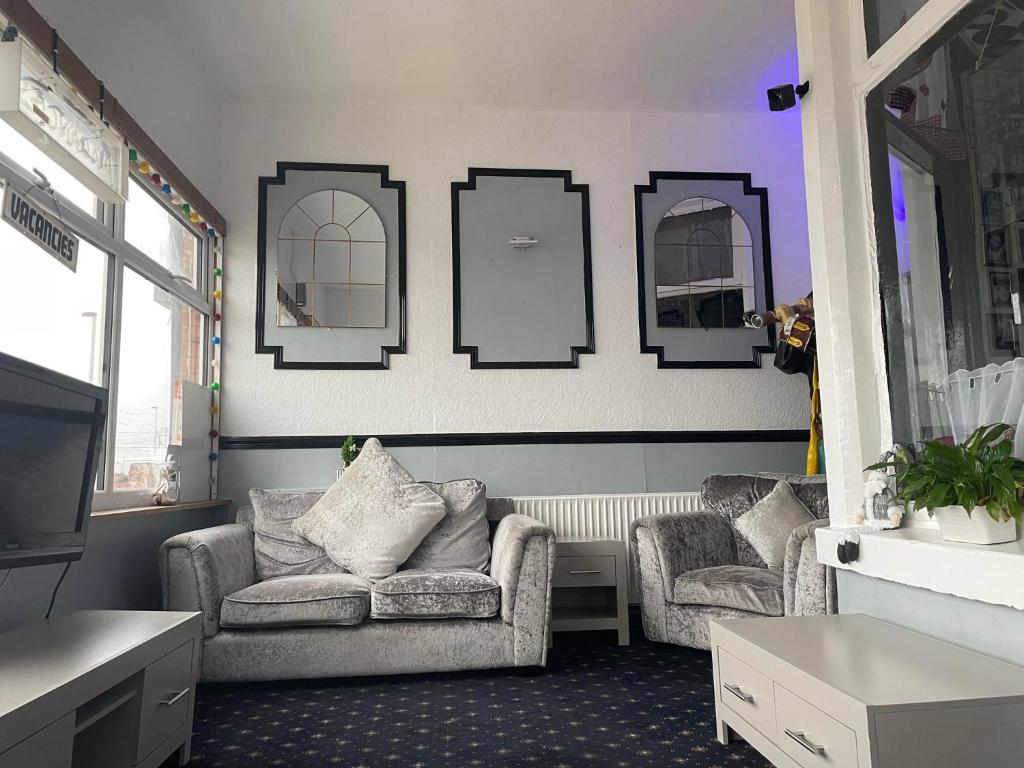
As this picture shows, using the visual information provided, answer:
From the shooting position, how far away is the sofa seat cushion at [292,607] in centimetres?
293

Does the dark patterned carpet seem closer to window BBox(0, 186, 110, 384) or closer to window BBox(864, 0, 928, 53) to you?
window BBox(0, 186, 110, 384)

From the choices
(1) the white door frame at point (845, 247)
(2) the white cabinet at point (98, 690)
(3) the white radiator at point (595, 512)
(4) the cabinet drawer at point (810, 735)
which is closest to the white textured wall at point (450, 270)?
(3) the white radiator at point (595, 512)

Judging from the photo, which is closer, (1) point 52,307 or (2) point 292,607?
(1) point 52,307

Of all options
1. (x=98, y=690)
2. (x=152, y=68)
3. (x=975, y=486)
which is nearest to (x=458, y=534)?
(x=98, y=690)

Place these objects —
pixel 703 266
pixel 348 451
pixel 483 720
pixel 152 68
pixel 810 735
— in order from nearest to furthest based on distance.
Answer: pixel 810 735 < pixel 483 720 < pixel 152 68 < pixel 348 451 < pixel 703 266

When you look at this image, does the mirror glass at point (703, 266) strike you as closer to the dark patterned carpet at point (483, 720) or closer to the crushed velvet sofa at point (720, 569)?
the crushed velvet sofa at point (720, 569)

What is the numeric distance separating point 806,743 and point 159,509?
2.60 m

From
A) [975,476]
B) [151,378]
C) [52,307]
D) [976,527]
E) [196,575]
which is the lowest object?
[196,575]

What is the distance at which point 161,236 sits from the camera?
365cm

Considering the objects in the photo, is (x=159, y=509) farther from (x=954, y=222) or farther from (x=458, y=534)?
(x=954, y=222)

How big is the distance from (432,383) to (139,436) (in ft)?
5.02

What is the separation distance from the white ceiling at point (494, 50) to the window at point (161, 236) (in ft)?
2.64

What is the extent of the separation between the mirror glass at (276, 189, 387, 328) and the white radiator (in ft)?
4.40

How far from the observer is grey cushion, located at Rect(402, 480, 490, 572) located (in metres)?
3.51
